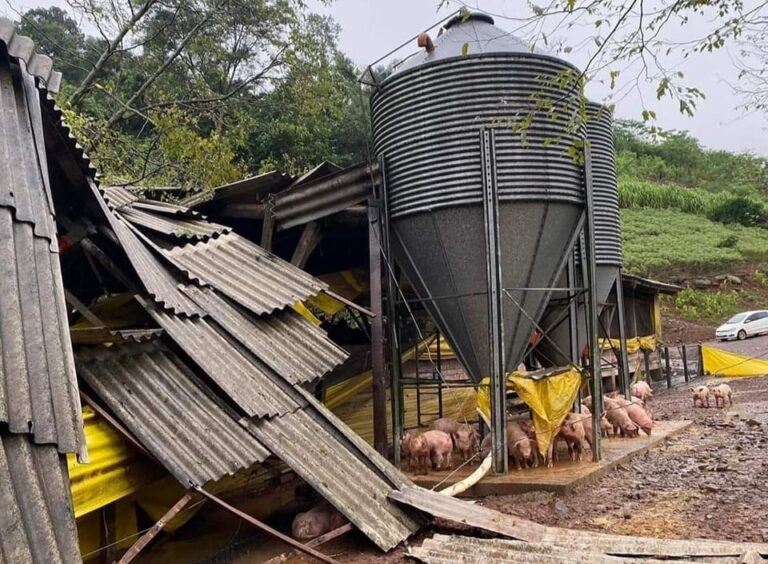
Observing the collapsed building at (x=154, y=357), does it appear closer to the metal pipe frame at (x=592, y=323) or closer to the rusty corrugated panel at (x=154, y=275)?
the rusty corrugated panel at (x=154, y=275)

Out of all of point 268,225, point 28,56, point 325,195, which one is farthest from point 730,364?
point 28,56

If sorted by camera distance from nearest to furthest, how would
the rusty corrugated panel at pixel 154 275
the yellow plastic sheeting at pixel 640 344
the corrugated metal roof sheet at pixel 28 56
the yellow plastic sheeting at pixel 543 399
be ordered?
the corrugated metal roof sheet at pixel 28 56 < the rusty corrugated panel at pixel 154 275 < the yellow plastic sheeting at pixel 543 399 < the yellow plastic sheeting at pixel 640 344

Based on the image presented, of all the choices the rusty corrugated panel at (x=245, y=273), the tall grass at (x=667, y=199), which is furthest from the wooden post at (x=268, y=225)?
the tall grass at (x=667, y=199)

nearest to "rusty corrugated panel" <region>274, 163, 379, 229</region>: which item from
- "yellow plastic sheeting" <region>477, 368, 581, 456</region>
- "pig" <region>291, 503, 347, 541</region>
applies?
"yellow plastic sheeting" <region>477, 368, 581, 456</region>

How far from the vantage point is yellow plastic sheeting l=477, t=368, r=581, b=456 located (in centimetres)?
771

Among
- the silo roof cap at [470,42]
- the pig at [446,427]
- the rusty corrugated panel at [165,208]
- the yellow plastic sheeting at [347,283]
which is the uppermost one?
the silo roof cap at [470,42]

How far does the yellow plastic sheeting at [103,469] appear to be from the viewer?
12.9ft

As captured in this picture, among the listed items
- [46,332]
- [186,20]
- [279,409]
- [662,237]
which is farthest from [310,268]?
[662,237]

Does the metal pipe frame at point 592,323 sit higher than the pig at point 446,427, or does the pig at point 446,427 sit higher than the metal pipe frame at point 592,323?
the metal pipe frame at point 592,323

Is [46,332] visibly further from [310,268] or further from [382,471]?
[310,268]

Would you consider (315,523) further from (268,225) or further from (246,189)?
(246,189)

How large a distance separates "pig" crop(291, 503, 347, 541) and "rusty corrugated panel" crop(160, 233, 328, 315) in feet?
7.57

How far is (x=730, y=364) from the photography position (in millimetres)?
19250

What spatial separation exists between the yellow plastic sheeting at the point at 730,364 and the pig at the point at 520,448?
44.8 ft
